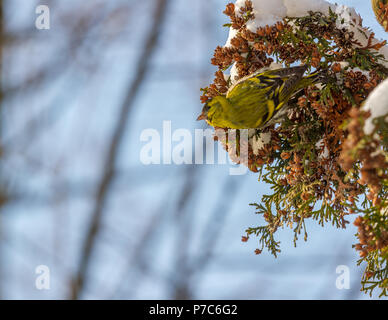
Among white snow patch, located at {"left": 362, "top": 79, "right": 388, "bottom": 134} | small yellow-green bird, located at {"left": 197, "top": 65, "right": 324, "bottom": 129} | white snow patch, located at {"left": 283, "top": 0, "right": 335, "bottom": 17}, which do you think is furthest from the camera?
white snow patch, located at {"left": 283, "top": 0, "right": 335, "bottom": 17}

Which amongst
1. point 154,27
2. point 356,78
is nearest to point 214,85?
point 154,27

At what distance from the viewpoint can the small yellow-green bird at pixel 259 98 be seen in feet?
3.75

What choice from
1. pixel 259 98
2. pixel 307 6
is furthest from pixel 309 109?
pixel 307 6

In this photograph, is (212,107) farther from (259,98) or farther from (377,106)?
(377,106)

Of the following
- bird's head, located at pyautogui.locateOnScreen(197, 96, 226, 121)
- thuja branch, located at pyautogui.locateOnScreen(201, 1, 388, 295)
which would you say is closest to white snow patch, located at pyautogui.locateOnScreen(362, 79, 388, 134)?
thuja branch, located at pyautogui.locateOnScreen(201, 1, 388, 295)

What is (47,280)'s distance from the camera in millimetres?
1901

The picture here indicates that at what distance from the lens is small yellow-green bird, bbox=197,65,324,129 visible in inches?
44.9

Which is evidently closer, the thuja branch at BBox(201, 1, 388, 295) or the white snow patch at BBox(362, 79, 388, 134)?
the white snow patch at BBox(362, 79, 388, 134)

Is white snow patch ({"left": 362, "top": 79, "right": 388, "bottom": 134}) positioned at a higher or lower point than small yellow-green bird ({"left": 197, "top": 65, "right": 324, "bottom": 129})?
lower

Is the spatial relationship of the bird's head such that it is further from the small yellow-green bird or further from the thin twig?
the thin twig

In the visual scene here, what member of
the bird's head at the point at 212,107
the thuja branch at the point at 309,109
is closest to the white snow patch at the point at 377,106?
the thuja branch at the point at 309,109

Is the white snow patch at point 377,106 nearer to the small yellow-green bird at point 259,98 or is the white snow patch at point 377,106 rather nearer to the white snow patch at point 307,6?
the small yellow-green bird at point 259,98
